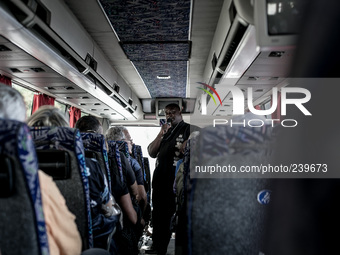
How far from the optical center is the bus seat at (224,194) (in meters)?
1.15

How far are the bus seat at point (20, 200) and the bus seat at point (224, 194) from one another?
0.55 metres

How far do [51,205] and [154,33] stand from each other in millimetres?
4162

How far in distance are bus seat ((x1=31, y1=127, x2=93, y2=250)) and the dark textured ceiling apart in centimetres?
282

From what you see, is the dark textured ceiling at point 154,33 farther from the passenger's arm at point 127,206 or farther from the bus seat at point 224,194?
the bus seat at point 224,194

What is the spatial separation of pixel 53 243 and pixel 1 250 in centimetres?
27

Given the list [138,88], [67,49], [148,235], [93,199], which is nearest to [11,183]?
[93,199]

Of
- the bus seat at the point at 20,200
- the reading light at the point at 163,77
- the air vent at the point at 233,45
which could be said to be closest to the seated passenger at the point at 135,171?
the air vent at the point at 233,45

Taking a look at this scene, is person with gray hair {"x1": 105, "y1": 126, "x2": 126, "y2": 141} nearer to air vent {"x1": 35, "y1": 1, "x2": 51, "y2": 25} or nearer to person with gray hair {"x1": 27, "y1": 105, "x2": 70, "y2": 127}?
air vent {"x1": 35, "y1": 1, "x2": 51, "y2": 25}

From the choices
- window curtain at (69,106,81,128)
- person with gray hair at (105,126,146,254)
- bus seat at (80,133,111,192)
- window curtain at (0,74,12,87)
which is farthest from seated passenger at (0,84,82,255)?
window curtain at (69,106,81,128)

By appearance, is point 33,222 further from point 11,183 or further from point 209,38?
point 209,38

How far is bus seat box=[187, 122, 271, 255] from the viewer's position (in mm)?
1148

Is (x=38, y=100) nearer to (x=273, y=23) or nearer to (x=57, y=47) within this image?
(x=57, y=47)

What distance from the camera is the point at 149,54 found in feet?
19.5

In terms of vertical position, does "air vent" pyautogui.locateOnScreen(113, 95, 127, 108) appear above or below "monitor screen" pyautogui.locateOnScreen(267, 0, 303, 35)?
above
